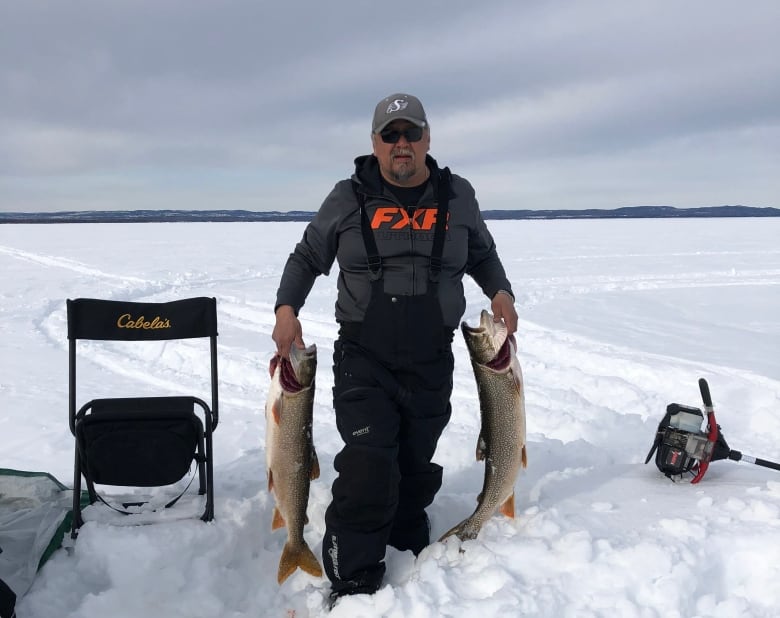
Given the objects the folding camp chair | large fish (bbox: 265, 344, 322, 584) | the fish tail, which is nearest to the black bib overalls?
large fish (bbox: 265, 344, 322, 584)

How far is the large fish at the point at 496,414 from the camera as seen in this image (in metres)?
2.88

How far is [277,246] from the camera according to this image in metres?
28.8

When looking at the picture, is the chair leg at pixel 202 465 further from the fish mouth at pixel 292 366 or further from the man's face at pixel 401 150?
the man's face at pixel 401 150

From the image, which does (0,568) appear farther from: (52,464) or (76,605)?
(52,464)

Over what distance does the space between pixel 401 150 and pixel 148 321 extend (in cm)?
169

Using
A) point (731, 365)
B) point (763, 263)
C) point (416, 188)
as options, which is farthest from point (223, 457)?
point (763, 263)

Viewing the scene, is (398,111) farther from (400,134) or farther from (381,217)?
(381,217)

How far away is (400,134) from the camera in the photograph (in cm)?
284

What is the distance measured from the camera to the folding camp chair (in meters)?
3.14

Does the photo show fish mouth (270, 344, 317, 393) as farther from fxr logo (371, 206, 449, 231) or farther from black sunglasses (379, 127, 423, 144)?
black sunglasses (379, 127, 423, 144)

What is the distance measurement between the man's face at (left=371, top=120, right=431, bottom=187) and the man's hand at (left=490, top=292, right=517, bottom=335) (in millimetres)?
717

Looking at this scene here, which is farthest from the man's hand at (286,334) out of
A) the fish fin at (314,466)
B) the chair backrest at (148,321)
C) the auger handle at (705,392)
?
the auger handle at (705,392)

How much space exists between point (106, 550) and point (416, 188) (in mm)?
2251

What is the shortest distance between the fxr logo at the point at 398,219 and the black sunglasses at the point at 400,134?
0.31 m
